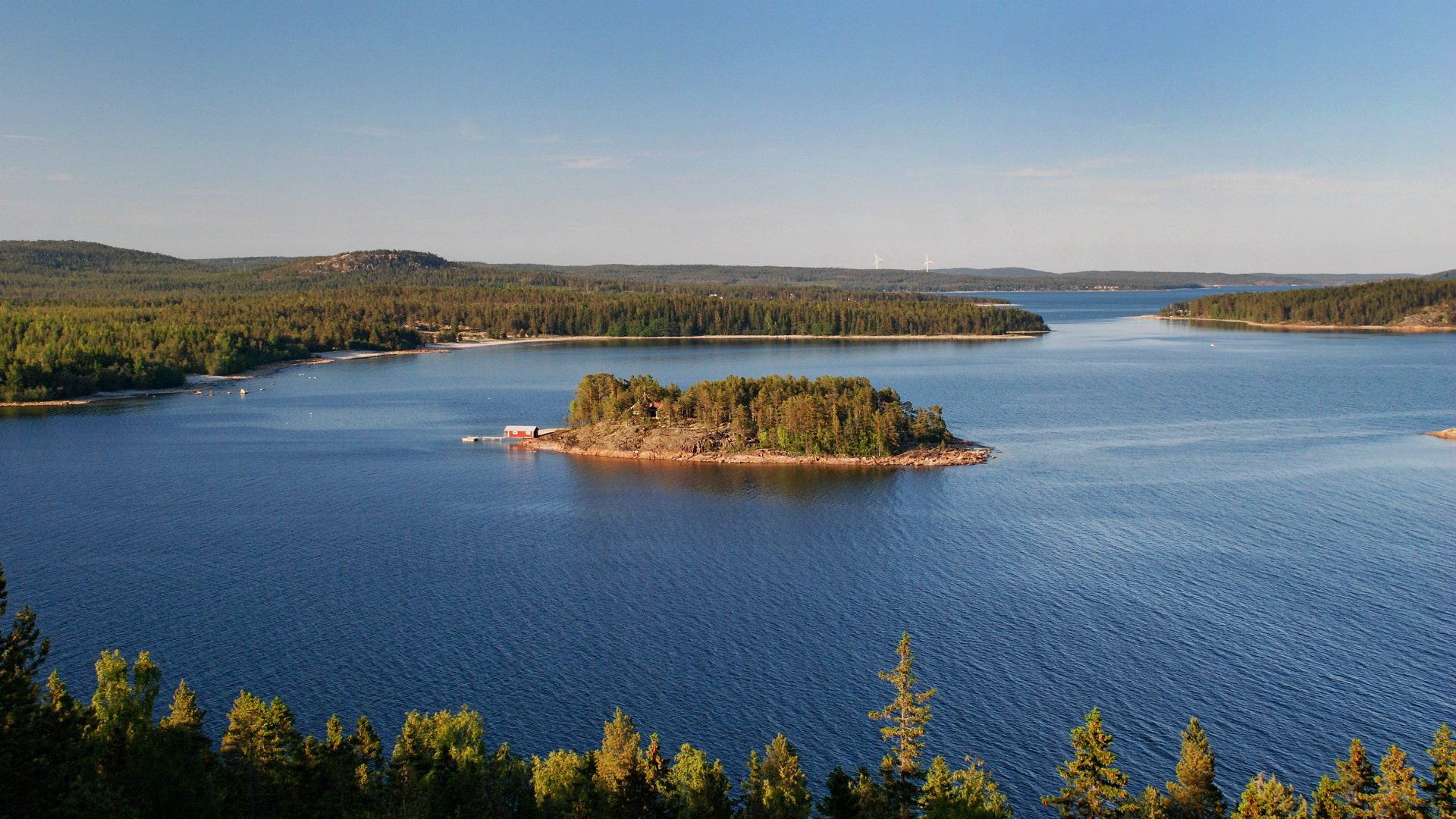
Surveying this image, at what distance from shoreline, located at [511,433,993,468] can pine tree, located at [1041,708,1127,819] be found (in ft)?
157

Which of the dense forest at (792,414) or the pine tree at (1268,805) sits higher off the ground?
the dense forest at (792,414)

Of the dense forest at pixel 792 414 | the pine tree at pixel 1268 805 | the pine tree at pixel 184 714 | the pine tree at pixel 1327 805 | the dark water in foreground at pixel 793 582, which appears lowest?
the dark water in foreground at pixel 793 582

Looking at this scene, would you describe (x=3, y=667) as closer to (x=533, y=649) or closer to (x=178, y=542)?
(x=533, y=649)

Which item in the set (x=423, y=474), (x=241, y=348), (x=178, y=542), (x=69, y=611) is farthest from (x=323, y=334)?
(x=69, y=611)

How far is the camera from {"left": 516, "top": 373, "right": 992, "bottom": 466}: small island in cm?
7306

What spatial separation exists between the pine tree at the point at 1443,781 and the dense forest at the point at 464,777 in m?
0.04

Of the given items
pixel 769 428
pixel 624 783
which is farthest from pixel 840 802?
pixel 769 428

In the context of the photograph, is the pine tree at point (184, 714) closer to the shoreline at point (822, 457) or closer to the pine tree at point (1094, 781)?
the pine tree at point (1094, 781)

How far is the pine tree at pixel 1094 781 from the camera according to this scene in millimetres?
22812

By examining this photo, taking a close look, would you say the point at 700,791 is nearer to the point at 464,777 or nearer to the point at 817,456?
the point at 464,777

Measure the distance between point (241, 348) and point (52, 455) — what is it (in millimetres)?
75880

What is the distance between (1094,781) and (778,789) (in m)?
7.02

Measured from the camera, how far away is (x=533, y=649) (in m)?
37.7

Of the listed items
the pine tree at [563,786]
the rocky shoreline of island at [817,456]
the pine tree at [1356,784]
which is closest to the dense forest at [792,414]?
the rocky shoreline of island at [817,456]
